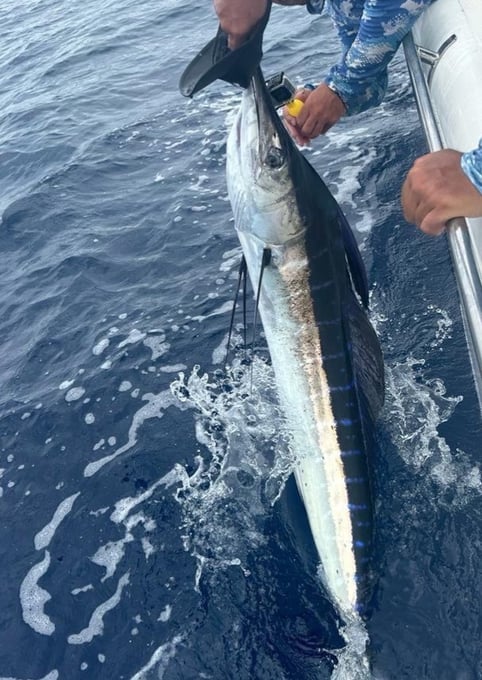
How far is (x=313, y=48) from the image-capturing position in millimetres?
9680

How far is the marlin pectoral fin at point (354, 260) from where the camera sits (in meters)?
2.60

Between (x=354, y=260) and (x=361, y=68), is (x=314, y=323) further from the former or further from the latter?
(x=361, y=68)

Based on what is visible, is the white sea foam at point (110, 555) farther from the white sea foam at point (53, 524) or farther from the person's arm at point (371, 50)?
the person's arm at point (371, 50)

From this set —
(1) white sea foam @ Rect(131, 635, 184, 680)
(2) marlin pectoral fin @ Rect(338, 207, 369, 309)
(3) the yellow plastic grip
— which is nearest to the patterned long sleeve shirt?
(3) the yellow plastic grip

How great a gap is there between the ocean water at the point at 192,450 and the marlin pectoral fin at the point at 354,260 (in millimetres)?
1120

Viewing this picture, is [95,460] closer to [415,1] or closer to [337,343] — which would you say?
[337,343]

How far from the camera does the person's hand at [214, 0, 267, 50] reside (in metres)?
2.78

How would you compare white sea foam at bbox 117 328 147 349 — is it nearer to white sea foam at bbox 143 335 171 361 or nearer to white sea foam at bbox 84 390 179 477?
white sea foam at bbox 143 335 171 361

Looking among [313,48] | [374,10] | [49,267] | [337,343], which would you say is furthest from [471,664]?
[313,48]

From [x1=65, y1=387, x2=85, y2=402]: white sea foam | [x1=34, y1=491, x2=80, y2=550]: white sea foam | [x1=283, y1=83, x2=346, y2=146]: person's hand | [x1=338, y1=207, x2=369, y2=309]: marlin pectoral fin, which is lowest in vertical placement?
[x1=34, y1=491, x2=80, y2=550]: white sea foam

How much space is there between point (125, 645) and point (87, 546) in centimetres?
65

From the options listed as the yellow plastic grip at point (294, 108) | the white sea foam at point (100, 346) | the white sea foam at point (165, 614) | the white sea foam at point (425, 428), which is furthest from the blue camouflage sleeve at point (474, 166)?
the white sea foam at point (100, 346)

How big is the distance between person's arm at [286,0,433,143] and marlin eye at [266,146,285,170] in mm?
1329

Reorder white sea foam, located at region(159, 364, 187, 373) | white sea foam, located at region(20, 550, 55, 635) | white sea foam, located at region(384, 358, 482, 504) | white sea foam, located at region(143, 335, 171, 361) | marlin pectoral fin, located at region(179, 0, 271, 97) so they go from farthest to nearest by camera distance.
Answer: white sea foam, located at region(143, 335, 171, 361) → white sea foam, located at region(159, 364, 187, 373) → white sea foam, located at region(384, 358, 482, 504) → white sea foam, located at region(20, 550, 55, 635) → marlin pectoral fin, located at region(179, 0, 271, 97)
